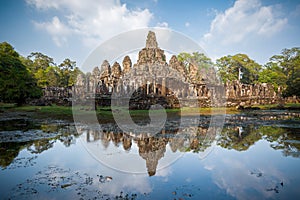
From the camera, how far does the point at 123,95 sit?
28.6 meters

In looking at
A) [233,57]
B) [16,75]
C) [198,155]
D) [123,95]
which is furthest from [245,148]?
[233,57]

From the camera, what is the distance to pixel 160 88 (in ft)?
103

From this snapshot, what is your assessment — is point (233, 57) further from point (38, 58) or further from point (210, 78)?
point (38, 58)

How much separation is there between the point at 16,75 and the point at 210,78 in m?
32.4

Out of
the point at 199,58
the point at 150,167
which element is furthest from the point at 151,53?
the point at 199,58

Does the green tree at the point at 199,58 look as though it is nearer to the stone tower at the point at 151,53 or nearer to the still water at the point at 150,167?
the stone tower at the point at 151,53

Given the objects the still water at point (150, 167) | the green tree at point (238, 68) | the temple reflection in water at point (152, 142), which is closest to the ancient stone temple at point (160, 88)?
the temple reflection in water at point (152, 142)

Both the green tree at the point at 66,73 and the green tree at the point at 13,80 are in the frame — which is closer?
the green tree at the point at 13,80

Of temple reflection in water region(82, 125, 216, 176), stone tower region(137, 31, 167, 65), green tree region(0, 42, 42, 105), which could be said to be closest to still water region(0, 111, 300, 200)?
temple reflection in water region(82, 125, 216, 176)

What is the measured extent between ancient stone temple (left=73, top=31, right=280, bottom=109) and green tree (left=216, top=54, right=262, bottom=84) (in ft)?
60.9

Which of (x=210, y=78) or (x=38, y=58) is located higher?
(x=38, y=58)

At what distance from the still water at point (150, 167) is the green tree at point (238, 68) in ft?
164

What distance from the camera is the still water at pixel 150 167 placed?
465cm

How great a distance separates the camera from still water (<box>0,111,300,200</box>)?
465 centimetres
